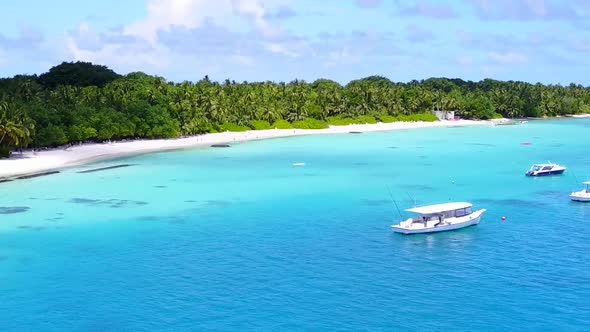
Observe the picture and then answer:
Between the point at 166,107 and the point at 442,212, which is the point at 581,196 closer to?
the point at 442,212

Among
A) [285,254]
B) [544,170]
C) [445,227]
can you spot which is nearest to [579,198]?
[445,227]

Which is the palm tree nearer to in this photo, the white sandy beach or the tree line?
the tree line

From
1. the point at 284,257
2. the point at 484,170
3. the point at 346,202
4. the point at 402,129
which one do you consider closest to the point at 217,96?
the point at 402,129

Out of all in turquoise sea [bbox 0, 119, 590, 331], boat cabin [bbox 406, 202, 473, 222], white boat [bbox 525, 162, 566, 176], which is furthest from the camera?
white boat [bbox 525, 162, 566, 176]

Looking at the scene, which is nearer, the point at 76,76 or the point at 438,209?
the point at 438,209

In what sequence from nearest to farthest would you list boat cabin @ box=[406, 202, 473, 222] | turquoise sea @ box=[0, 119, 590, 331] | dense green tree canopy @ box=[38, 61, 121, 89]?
turquoise sea @ box=[0, 119, 590, 331]
boat cabin @ box=[406, 202, 473, 222]
dense green tree canopy @ box=[38, 61, 121, 89]

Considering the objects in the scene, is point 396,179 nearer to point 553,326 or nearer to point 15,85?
point 553,326

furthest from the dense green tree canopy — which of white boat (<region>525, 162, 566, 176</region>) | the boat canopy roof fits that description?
the boat canopy roof
